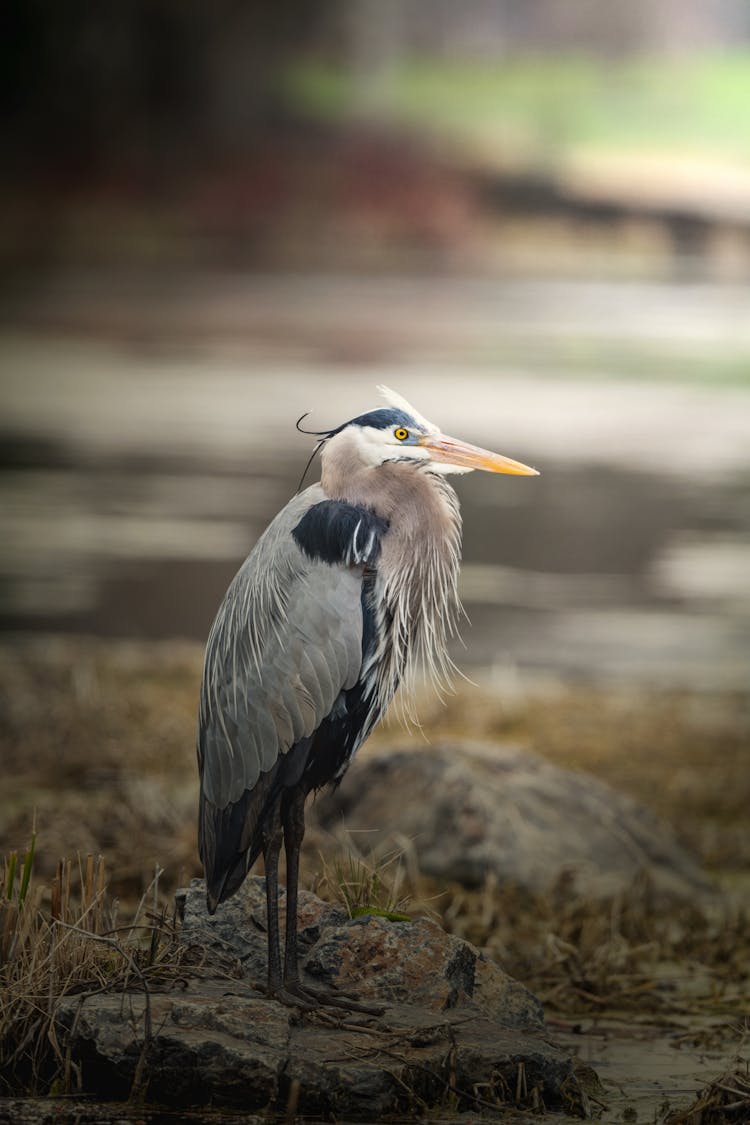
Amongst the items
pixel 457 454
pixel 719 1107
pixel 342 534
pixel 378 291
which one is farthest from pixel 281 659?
pixel 378 291

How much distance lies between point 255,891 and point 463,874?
1.42 m

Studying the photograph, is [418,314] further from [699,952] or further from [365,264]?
[699,952]

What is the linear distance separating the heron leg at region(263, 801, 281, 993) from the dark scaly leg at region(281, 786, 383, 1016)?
0.08 ft

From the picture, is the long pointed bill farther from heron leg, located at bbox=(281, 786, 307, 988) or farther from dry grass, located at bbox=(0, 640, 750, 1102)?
dry grass, located at bbox=(0, 640, 750, 1102)

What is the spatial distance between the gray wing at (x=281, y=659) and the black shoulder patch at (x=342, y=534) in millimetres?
25

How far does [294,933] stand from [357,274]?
7.00 m

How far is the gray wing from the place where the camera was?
3.77 m

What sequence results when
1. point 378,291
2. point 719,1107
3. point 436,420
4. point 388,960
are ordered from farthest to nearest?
point 378,291 → point 436,420 → point 388,960 → point 719,1107

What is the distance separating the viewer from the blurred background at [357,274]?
32.1 ft

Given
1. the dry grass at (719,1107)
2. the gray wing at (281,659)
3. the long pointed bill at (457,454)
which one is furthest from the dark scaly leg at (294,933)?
the long pointed bill at (457,454)

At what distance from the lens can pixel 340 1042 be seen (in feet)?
11.6

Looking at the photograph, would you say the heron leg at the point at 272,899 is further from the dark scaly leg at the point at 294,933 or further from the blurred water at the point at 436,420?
the blurred water at the point at 436,420

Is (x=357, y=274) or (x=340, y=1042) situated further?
(x=357, y=274)

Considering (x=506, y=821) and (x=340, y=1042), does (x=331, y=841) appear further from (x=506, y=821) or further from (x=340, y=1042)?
(x=340, y=1042)
